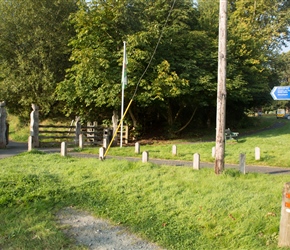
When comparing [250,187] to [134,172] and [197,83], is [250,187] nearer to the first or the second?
[134,172]

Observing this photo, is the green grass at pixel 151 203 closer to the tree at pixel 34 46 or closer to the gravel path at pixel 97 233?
the gravel path at pixel 97 233

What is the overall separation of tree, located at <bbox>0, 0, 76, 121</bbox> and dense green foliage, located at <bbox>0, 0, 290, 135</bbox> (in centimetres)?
8

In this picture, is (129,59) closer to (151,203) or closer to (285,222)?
(151,203)

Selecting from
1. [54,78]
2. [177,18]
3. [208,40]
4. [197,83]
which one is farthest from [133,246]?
[54,78]

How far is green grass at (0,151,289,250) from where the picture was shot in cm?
496

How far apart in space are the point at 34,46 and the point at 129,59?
37.8 feet

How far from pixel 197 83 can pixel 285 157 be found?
8568 mm

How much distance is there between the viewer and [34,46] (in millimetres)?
24875

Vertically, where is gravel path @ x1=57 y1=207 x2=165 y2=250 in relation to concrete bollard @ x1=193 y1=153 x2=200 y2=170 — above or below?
below

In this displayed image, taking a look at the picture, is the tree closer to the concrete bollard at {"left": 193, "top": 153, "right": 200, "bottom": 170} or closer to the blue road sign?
the concrete bollard at {"left": 193, "top": 153, "right": 200, "bottom": 170}

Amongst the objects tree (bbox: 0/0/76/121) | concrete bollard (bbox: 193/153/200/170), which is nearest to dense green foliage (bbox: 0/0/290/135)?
tree (bbox: 0/0/76/121)

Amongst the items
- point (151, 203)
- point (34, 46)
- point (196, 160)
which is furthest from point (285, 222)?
point (34, 46)

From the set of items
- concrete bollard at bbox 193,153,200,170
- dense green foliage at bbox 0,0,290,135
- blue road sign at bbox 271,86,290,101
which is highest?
dense green foliage at bbox 0,0,290,135

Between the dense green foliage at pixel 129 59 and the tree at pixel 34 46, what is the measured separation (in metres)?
0.08
